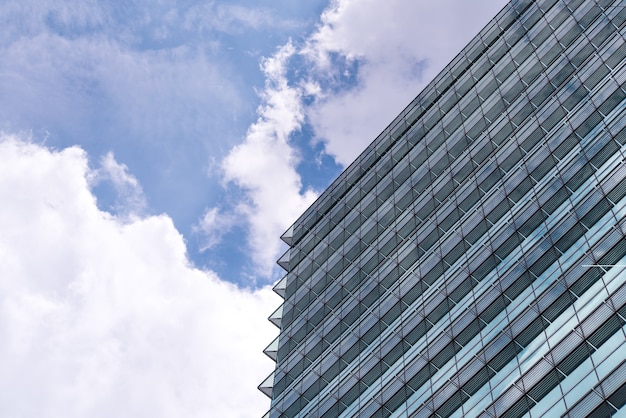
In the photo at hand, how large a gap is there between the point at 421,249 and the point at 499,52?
704 inches

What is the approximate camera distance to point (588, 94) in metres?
46.4

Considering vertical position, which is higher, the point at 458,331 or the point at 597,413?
the point at 458,331

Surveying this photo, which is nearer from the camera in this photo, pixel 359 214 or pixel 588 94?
pixel 588 94

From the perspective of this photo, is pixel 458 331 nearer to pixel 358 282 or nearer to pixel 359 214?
pixel 358 282

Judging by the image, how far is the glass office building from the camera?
3662cm

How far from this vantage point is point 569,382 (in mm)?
33969

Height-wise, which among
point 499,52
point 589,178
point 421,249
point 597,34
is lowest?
point 589,178

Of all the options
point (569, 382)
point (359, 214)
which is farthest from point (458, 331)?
point (359, 214)

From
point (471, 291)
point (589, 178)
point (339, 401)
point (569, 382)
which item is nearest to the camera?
point (569, 382)

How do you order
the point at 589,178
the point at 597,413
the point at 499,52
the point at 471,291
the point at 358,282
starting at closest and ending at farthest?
the point at 597,413 → the point at 589,178 → the point at 471,291 → the point at 358,282 → the point at 499,52

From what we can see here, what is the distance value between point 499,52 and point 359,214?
16.2 metres

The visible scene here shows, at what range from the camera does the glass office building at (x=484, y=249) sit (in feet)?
120

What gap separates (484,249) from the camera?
151ft

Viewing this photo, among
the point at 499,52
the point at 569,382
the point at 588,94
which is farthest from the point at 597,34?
the point at 569,382
